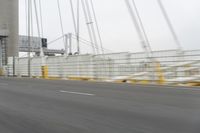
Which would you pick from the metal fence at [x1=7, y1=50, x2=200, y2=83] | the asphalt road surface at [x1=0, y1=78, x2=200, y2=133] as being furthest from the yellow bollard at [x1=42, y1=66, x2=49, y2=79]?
the asphalt road surface at [x1=0, y1=78, x2=200, y2=133]

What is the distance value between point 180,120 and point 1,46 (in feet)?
161

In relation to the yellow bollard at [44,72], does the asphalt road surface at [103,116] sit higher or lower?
lower

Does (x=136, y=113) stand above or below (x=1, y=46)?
below

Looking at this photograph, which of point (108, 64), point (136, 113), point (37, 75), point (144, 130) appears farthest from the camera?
point (37, 75)

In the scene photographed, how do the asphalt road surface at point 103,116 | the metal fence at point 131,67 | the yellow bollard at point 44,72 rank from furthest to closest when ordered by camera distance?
the yellow bollard at point 44,72 → the metal fence at point 131,67 → the asphalt road surface at point 103,116

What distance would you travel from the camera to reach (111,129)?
638 cm

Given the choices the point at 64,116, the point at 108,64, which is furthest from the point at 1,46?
the point at 64,116

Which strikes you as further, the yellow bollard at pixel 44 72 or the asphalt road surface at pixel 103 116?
the yellow bollard at pixel 44 72

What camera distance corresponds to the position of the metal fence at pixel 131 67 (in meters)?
17.7

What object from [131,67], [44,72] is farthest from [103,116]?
[44,72]

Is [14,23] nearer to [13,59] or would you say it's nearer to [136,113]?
[13,59]

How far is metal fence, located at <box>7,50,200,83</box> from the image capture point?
1772cm

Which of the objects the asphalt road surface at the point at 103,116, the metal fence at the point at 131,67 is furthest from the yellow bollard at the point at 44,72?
the asphalt road surface at the point at 103,116

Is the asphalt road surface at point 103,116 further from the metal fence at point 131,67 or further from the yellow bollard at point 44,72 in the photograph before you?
the yellow bollard at point 44,72
